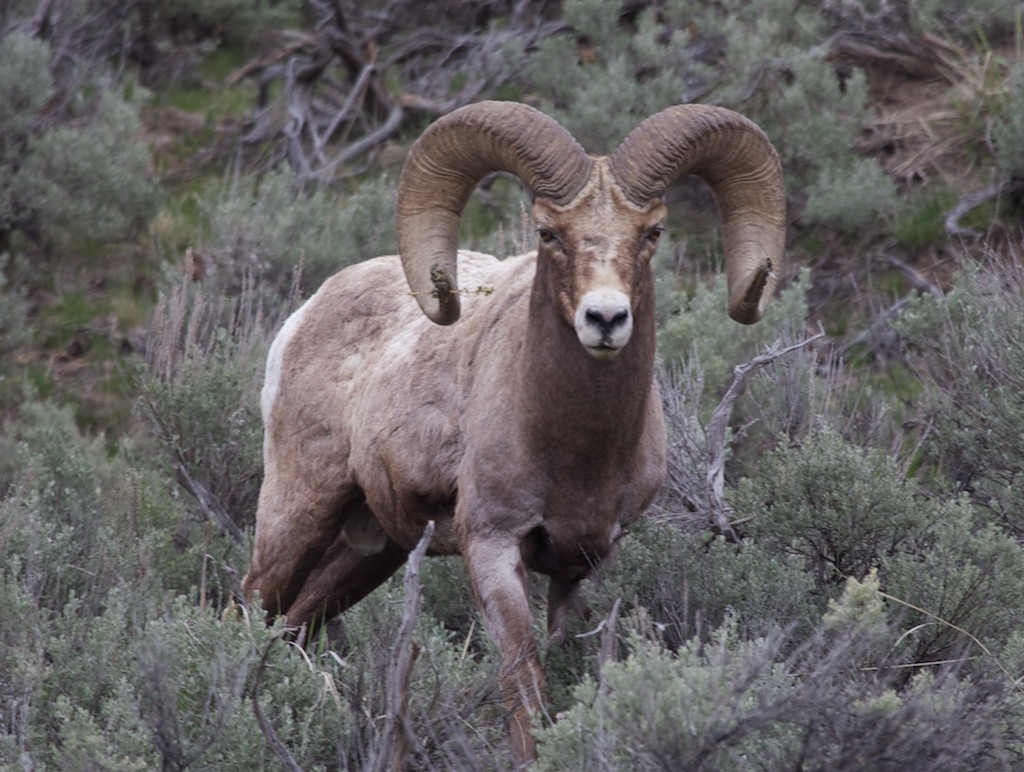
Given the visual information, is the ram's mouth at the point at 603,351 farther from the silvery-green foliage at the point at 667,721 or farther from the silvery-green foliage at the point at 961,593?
the silvery-green foliage at the point at 961,593

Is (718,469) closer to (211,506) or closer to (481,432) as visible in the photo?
(481,432)

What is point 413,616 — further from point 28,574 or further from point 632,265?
point 28,574

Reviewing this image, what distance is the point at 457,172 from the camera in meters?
5.74

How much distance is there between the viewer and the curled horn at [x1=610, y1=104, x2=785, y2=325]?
5266 millimetres

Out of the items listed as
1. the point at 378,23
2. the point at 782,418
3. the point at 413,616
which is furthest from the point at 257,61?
the point at 413,616

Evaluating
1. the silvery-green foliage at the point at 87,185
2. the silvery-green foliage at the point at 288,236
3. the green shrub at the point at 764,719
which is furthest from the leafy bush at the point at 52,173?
the green shrub at the point at 764,719

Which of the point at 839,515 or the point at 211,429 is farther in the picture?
the point at 211,429

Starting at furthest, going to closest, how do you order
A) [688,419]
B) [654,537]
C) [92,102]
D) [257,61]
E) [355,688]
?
1. [257,61]
2. [92,102]
3. [688,419]
4. [654,537]
5. [355,688]

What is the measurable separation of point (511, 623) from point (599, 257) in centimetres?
122

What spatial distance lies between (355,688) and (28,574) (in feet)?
6.06

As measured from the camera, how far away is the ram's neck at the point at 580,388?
5.33 metres

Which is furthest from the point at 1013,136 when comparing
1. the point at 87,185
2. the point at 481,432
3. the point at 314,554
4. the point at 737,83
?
the point at 87,185

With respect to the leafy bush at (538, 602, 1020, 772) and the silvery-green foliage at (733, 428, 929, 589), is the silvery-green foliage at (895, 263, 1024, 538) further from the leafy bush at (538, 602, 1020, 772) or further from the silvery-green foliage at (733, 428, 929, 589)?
the leafy bush at (538, 602, 1020, 772)

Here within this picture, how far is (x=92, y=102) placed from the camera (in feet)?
43.0
